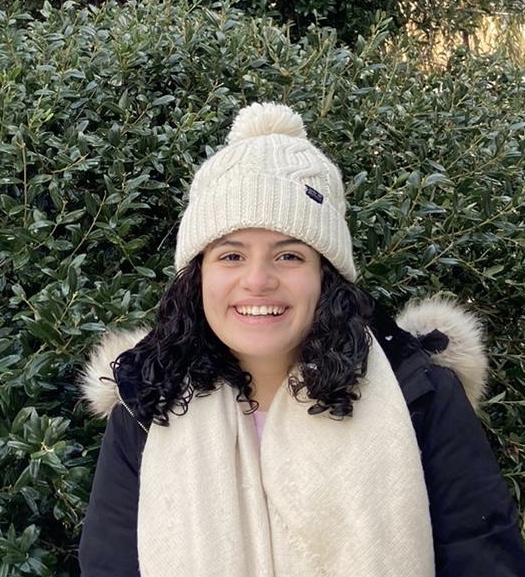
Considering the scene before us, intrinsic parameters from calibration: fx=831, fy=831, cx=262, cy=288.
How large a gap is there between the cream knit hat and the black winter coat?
321 millimetres

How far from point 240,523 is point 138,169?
4.34 ft

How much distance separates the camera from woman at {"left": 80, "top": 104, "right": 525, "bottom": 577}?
72.5 inches

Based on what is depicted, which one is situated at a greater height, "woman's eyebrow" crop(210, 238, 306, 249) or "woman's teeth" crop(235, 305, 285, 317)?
"woman's eyebrow" crop(210, 238, 306, 249)

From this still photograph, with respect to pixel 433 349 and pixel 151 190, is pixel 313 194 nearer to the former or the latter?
pixel 433 349

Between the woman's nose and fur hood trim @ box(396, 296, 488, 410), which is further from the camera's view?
fur hood trim @ box(396, 296, 488, 410)

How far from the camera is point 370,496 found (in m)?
1.83

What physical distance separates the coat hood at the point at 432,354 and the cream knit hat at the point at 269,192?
32 cm

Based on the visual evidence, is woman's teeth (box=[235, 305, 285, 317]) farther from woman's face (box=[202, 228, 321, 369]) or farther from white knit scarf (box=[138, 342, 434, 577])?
white knit scarf (box=[138, 342, 434, 577])

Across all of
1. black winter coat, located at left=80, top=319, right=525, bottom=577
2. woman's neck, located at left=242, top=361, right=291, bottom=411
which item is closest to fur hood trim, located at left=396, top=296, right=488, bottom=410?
black winter coat, located at left=80, top=319, right=525, bottom=577

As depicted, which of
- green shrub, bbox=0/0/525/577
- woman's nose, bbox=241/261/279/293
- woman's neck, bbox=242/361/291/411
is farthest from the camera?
green shrub, bbox=0/0/525/577

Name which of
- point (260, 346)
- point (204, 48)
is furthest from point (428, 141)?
point (260, 346)

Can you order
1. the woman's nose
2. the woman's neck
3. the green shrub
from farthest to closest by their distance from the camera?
the green shrub
the woman's neck
the woman's nose

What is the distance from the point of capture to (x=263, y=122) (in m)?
2.02

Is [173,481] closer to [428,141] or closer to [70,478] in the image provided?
[70,478]
